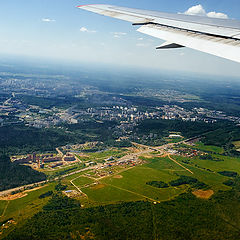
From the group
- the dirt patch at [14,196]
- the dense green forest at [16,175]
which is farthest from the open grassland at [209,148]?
the dirt patch at [14,196]

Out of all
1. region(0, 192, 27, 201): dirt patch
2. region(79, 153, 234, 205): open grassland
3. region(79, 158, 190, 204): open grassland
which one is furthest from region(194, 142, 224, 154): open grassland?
region(0, 192, 27, 201): dirt patch

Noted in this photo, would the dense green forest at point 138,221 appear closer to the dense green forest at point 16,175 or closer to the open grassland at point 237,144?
the dense green forest at point 16,175

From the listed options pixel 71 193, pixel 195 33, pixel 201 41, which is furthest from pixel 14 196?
pixel 201 41

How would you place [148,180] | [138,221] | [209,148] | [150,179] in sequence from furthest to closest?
[209,148]
[150,179]
[148,180]
[138,221]

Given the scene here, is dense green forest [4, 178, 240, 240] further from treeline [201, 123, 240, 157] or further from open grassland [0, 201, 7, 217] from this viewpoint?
treeline [201, 123, 240, 157]

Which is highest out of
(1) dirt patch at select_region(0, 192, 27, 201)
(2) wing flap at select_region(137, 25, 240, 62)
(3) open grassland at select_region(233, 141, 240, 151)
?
(2) wing flap at select_region(137, 25, 240, 62)

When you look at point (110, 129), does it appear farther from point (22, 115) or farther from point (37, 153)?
point (22, 115)

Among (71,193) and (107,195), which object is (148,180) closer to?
(107,195)
